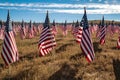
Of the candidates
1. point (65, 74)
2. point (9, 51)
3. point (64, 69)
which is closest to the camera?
point (9, 51)

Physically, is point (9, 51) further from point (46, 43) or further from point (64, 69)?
point (46, 43)

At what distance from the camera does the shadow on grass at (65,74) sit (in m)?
16.2

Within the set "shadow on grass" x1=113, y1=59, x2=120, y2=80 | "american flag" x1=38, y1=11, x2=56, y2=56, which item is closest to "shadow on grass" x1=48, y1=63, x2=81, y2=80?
"shadow on grass" x1=113, y1=59, x2=120, y2=80

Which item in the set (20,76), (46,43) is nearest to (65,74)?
(20,76)

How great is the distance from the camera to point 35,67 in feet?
59.9

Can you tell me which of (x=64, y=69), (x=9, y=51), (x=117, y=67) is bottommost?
(x=117, y=67)

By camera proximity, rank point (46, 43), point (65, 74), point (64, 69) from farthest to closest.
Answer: point (46, 43) < point (64, 69) < point (65, 74)

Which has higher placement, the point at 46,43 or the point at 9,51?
the point at 9,51

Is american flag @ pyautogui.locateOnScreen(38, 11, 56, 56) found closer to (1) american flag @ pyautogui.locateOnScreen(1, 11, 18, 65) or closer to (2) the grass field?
(2) the grass field

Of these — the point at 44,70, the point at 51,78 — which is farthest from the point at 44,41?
the point at 51,78

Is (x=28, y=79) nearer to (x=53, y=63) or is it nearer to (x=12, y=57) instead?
(x=12, y=57)

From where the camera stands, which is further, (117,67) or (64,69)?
(117,67)

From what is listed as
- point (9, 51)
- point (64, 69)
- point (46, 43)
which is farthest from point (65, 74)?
point (46, 43)

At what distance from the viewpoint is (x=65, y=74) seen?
16781mm
